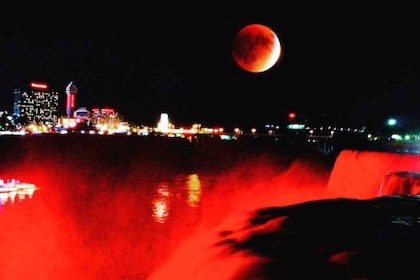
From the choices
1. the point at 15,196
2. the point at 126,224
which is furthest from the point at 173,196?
the point at 15,196

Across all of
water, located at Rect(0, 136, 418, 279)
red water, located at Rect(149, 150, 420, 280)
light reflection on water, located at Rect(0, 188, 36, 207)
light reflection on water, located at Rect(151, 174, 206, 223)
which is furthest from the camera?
light reflection on water, located at Rect(0, 188, 36, 207)

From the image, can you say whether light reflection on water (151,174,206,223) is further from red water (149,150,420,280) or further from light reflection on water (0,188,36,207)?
light reflection on water (0,188,36,207)

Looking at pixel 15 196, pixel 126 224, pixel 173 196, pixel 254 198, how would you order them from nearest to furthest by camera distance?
pixel 126 224 → pixel 15 196 → pixel 173 196 → pixel 254 198

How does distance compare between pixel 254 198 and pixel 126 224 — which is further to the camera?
pixel 254 198

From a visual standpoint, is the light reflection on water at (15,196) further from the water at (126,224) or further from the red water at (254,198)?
the red water at (254,198)

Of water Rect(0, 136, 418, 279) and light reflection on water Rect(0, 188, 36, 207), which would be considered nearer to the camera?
water Rect(0, 136, 418, 279)

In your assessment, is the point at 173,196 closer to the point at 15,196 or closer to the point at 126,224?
the point at 126,224

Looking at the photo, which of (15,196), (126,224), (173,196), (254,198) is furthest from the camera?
(254,198)

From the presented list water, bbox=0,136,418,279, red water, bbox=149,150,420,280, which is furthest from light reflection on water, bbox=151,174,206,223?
red water, bbox=149,150,420,280

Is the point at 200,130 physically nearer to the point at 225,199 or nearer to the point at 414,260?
the point at 225,199

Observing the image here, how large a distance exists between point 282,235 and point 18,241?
14.1m

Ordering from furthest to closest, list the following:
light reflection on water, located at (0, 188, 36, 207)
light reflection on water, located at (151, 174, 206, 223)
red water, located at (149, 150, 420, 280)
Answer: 1. light reflection on water, located at (0, 188, 36, 207)
2. light reflection on water, located at (151, 174, 206, 223)
3. red water, located at (149, 150, 420, 280)

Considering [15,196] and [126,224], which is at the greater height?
[15,196]

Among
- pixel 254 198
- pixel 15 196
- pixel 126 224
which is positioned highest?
pixel 15 196
